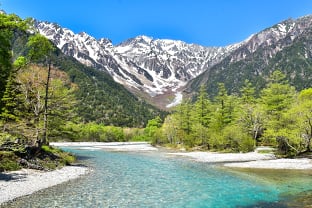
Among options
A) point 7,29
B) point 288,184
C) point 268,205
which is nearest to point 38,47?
point 7,29

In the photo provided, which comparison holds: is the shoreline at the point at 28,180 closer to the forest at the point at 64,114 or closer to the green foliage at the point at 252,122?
the forest at the point at 64,114

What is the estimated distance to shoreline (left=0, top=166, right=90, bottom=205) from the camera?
22.6 metres

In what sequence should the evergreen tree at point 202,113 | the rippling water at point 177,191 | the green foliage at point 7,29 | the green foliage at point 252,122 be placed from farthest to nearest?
1. the evergreen tree at point 202,113
2. the green foliage at point 252,122
3. the green foliage at point 7,29
4. the rippling water at point 177,191

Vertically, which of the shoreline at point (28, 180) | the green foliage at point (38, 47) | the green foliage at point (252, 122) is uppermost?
the green foliage at point (38, 47)

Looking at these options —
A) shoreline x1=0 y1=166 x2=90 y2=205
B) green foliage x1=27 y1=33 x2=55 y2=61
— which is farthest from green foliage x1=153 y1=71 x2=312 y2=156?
green foliage x1=27 y1=33 x2=55 y2=61

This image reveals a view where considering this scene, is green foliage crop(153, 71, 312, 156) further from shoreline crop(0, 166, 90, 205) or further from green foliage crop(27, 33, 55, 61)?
green foliage crop(27, 33, 55, 61)

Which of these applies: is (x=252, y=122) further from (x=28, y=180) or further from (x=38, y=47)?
(x=28, y=180)

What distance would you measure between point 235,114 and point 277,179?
51414 millimetres

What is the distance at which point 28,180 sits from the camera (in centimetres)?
2736

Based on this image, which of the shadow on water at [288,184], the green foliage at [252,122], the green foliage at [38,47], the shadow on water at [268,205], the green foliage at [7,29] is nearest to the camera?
the shadow on water at [268,205]

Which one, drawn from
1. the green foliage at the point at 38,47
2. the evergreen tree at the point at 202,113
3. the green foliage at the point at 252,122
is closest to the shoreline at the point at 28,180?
the green foliage at the point at 38,47

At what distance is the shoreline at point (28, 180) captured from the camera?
22581mm

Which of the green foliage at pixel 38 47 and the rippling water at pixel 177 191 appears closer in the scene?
the rippling water at pixel 177 191

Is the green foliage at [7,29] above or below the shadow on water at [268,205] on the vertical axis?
above
